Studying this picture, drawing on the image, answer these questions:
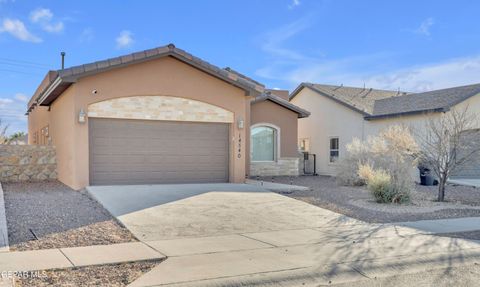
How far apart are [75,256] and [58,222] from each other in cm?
280

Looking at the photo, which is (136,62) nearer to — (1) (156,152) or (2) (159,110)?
(2) (159,110)

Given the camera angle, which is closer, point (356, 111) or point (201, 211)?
point (201, 211)

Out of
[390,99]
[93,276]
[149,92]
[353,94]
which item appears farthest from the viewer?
[353,94]

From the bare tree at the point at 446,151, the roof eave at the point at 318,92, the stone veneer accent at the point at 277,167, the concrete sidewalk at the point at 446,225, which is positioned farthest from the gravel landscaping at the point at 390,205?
the roof eave at the point at 318,92

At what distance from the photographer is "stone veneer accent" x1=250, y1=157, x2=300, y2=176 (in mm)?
21766

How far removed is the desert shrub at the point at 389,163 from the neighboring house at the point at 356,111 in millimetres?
3108

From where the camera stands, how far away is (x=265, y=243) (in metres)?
8.18

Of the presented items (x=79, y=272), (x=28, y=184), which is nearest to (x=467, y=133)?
(x=79, y=272)

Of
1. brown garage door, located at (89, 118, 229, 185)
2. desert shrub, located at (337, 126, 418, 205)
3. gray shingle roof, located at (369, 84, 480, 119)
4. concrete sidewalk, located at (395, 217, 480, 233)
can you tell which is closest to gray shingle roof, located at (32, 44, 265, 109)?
brown garage door, located at (89, 118, 229, 185)

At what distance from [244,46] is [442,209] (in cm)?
1273

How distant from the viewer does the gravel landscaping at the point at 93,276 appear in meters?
5.68

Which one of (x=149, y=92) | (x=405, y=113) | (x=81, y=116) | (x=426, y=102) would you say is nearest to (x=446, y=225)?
(x=149, y=92)

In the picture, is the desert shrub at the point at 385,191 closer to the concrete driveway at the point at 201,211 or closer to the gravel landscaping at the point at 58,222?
the concrete driveway at the point at 201,211

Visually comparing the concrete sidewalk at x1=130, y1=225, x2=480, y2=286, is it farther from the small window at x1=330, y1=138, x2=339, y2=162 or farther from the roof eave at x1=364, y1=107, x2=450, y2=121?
the small window at x1=330, y1=138, x2=339, y2=162
